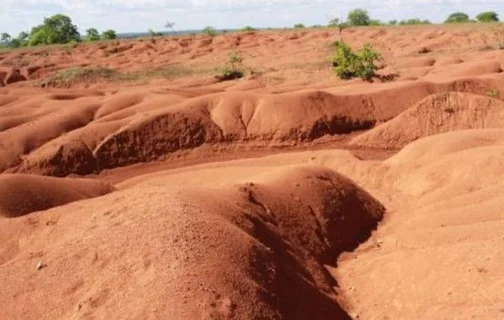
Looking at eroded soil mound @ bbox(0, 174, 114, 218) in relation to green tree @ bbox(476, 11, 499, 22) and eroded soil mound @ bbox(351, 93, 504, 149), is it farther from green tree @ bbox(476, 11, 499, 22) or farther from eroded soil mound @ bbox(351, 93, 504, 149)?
green tree @ bbox(476, 11, 499, 22)

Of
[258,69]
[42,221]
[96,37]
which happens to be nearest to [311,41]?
[258,69]

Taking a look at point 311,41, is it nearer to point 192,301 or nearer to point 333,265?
point 333,265

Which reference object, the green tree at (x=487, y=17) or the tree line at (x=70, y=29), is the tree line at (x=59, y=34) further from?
the green tree at (x=487, y=17)

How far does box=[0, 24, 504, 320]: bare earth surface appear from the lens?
Result: 812cm

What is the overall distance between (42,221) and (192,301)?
5.46 meters

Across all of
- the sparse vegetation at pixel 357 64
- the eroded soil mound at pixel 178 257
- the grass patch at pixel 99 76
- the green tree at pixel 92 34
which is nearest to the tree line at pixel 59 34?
the green tree at pixel 92 34

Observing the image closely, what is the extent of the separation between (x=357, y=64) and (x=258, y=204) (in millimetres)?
21948

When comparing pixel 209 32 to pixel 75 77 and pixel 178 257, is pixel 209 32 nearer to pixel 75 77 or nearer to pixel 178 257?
pixel 75 77

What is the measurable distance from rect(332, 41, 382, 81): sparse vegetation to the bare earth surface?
1.01m

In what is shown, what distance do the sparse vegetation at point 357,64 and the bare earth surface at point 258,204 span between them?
1.01 metres

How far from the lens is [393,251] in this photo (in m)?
11.8

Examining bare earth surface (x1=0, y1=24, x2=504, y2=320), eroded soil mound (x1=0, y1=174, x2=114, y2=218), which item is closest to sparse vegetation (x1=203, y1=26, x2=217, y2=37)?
bare earth surface (x1=0, y1=24, x2=504, y2=320)

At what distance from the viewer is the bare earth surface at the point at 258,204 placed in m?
8.12

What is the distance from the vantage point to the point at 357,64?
105 ft
